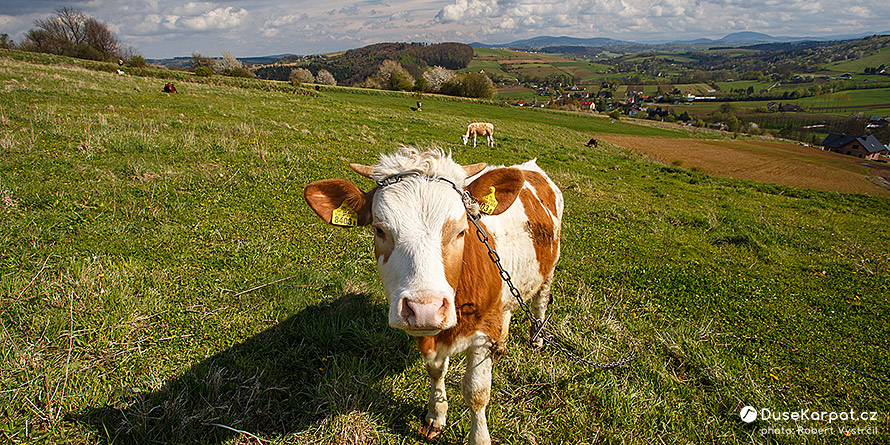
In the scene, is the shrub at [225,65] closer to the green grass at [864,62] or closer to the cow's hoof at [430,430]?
the cow's hoof at [430,430]

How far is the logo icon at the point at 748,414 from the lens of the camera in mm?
3646

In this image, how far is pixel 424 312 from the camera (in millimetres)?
2199

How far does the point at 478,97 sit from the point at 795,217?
62.2 metres

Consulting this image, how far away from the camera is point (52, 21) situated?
196ft

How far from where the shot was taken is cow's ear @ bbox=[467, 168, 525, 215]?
9.82 feet

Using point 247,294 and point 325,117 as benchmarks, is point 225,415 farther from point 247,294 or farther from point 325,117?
point 325,117

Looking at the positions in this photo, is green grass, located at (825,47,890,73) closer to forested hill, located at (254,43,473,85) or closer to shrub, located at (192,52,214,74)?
forested hill, located at (254,43,473,85)

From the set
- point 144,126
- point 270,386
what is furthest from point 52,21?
point 270,386

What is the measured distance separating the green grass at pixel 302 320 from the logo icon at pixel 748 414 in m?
0.07

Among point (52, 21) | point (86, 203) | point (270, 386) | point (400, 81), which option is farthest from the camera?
point (400, 81)

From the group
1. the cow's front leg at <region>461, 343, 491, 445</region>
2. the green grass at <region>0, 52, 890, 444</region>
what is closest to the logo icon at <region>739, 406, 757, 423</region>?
the green grass at <region>0, 52, 890, 444</region>

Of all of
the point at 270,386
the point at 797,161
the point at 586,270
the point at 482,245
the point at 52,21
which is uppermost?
the point at 52,21

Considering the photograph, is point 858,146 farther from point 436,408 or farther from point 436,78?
point 436,408

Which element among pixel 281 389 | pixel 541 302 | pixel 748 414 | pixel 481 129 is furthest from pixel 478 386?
pixel 481 129
